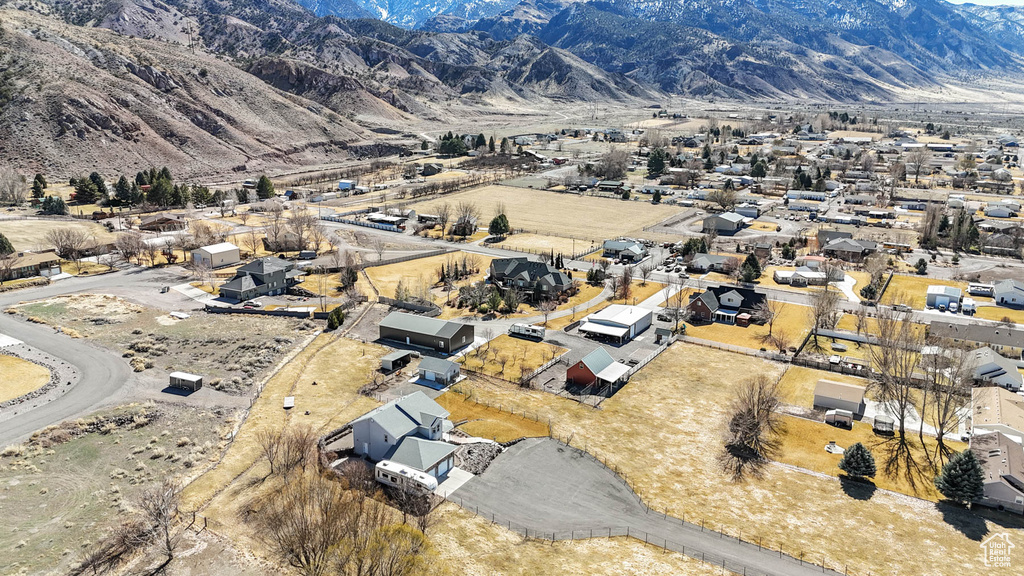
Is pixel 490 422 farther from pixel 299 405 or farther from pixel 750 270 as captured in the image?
pixel 750 270

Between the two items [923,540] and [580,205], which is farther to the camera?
[580,205]

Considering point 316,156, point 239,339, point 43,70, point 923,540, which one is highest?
point 43,70

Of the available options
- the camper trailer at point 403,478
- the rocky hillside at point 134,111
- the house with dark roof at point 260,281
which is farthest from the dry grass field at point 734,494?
the rocky hillside at point 134,111

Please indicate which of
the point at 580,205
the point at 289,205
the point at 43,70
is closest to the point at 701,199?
the point at 580,205

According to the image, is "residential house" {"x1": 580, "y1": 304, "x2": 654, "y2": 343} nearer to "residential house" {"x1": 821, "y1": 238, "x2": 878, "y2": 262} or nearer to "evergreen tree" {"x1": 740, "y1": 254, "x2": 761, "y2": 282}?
"evergreen tree" {"x1": 740, "y1": 254, "x2": 761, "y2": 282}

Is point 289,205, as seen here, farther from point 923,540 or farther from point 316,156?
point 923,540

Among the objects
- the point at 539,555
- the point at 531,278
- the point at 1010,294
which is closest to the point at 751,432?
the point at 539,555

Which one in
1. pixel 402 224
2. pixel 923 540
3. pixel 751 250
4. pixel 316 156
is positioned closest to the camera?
pixel 923 540
